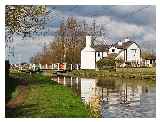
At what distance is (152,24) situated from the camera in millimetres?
6730

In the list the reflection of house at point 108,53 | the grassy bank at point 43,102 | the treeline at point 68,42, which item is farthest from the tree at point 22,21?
the reflection of house at point 108,53

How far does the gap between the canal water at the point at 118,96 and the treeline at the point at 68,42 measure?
210 millimetres

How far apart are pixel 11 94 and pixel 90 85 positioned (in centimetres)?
70

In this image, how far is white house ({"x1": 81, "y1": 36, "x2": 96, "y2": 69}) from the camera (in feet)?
22.5

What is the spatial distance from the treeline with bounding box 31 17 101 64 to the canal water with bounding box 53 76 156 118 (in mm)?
210

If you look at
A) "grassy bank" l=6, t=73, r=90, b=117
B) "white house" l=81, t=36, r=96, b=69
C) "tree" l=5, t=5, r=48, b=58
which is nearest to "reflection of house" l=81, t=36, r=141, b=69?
"white house" l=81, t=36, r=96, b=69

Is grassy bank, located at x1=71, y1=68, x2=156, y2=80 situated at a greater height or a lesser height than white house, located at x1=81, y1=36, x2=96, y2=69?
lesser

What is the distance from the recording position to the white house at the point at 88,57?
684cm

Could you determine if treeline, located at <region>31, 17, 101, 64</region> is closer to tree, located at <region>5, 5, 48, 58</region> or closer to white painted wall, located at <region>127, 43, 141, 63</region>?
tree, located at <region>5, 5, 48, 58</region>

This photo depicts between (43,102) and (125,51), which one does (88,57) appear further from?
(43,102)

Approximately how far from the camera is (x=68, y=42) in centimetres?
685

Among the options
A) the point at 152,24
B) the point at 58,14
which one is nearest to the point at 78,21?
the point at 58,14

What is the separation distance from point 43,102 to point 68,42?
576 mm
